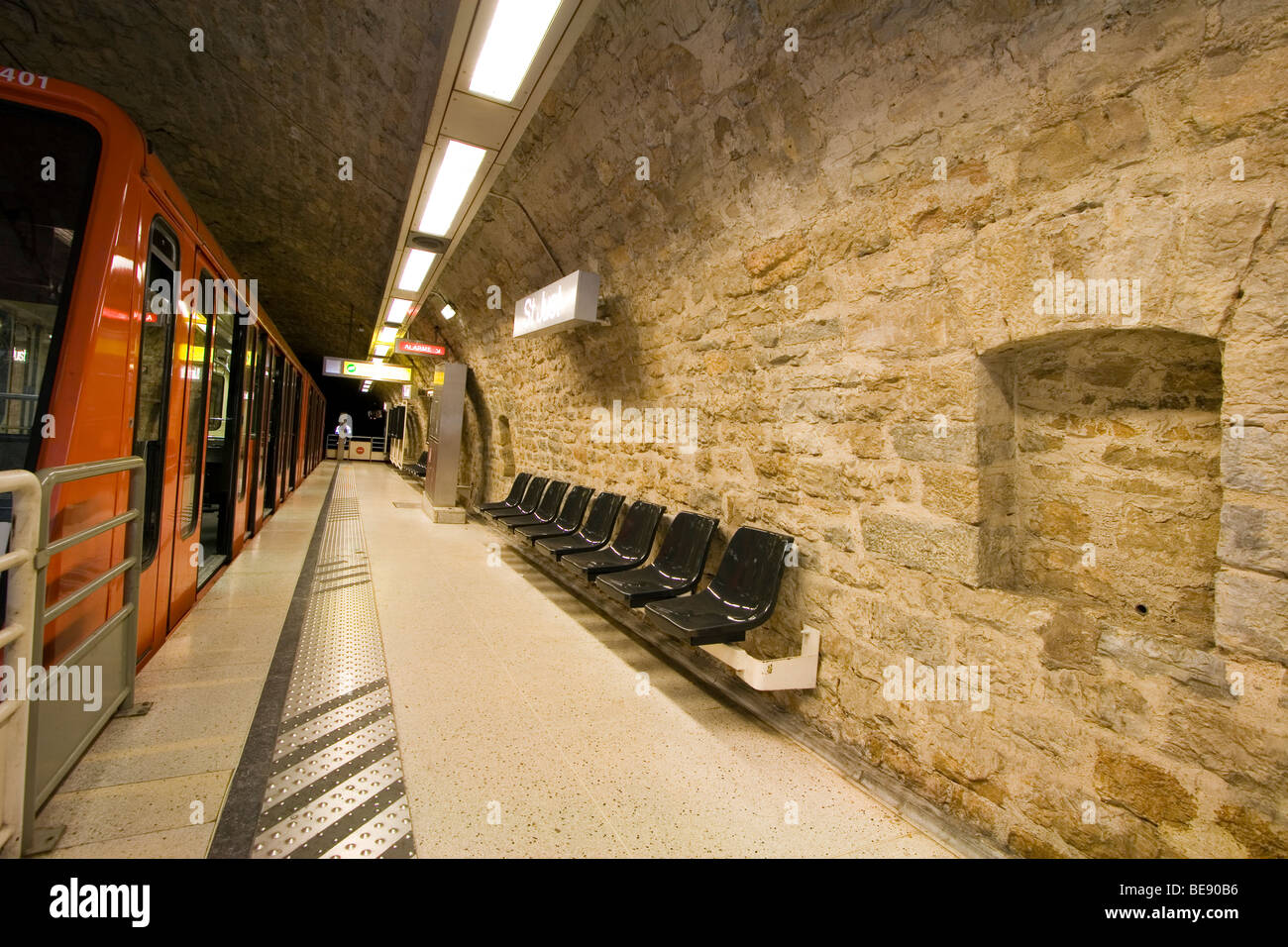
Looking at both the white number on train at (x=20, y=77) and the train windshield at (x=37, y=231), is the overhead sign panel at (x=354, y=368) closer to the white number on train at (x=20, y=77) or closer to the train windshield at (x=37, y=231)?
the train windshield at (x=37, y=231)

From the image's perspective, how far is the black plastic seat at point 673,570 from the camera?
3219 mm

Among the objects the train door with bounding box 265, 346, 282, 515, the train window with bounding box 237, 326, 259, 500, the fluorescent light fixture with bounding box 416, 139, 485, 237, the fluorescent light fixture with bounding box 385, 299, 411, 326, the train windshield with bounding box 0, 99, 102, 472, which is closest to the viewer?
the train windshield with bounding box 0, 99, 102, 472

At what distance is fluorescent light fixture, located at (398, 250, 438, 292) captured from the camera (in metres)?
5.91

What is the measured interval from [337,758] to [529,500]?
4513mm

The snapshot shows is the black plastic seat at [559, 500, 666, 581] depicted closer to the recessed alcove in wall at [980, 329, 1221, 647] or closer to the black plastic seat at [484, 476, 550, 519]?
the black plastic seat at [484, 476, 550, 519]

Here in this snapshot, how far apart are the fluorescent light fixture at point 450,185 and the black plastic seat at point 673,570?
2.77 m

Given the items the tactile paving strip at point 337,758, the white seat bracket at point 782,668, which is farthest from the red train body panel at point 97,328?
the white seat bracket at point 782,668

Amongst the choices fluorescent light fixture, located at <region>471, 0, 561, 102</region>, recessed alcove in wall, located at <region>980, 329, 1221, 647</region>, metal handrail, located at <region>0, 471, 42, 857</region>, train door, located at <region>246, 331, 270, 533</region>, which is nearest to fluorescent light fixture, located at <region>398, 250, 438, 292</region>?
train door, located at <region>246, 331, 270, 533</region>

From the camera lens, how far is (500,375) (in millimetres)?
8109

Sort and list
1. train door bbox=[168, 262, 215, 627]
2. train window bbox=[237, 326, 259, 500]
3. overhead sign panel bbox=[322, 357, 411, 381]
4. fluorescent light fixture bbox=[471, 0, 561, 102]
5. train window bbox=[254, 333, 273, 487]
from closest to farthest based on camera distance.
→ fluorescent light fixture bbox=[471, 0, 561, 102] < train door bbox=[168, 262, 215, 627] < train window bbox=[237, 326, 259, 500] < train window bbox=[254, 333, 273, 487] < overhead sign panel bbox=[322, 357, 411, 381]

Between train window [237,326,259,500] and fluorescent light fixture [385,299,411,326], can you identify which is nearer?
train window [237,326,259,500]

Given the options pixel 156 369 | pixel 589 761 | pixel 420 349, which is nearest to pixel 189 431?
pixel 156 369

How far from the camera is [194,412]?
3.46 m

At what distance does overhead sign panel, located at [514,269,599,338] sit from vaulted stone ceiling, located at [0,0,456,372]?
167cm
